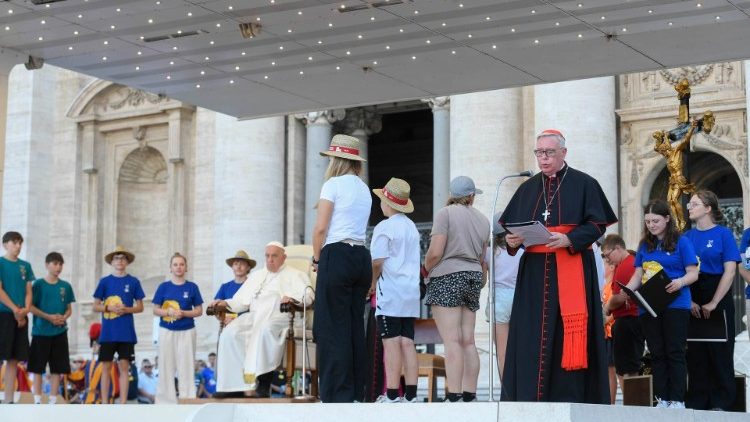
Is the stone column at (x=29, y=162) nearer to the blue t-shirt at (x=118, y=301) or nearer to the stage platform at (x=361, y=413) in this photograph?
the blue t-shirt at (x=118, y=301)

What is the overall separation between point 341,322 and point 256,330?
392cm

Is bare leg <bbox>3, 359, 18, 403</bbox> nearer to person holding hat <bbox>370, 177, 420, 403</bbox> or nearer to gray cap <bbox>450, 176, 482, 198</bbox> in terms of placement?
person holding hat <bbox>370, 177, 420, 403</bbox>

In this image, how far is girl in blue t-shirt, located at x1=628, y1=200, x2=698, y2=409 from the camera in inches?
376

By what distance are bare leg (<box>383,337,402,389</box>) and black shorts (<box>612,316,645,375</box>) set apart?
7.35 ft

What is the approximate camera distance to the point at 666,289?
9555 millimetres

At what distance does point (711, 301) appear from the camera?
400 inches

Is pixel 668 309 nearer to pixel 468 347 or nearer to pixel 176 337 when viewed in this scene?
pixel 468 347

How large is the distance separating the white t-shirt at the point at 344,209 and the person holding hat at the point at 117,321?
5644 mm

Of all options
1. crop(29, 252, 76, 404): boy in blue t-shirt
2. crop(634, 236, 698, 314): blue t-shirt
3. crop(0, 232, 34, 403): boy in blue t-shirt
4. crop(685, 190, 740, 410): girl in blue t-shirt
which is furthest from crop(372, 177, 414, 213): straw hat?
crop(29, 252, 76, 404): boy in blue t-shirt

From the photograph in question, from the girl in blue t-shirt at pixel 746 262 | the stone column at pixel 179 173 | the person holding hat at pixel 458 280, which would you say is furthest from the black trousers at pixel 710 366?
the stone column at pixel 179 173

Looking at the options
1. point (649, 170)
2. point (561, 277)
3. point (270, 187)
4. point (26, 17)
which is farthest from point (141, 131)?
point (561, 277)

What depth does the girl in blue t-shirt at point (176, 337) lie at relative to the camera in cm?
1416

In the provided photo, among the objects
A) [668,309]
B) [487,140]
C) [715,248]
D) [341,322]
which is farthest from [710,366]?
[487,140]

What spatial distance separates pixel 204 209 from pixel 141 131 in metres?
2.54
